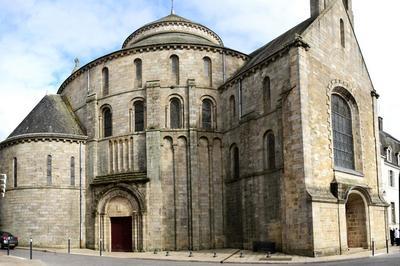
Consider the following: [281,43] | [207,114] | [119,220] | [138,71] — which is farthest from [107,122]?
[281,43]

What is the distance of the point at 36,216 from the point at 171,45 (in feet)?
51.2

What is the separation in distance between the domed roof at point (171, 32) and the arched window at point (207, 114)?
6064mm

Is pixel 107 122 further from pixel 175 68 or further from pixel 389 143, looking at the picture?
pixel 389 143

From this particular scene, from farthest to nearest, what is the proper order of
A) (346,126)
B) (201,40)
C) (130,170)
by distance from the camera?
(201,40) → (130,170) → (346,126)

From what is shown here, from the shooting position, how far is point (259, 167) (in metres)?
29.4

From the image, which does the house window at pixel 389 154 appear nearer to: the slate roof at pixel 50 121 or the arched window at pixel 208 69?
the arched window at pixel 208 69

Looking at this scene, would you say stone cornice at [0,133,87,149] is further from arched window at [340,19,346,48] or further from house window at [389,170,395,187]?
house window at [389,170,395,187]

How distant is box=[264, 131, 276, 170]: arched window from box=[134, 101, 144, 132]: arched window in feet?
32.2

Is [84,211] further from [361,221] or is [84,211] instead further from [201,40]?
[361,221]

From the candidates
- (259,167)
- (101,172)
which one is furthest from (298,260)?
(101,172)

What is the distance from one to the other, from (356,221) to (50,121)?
23.2 metres

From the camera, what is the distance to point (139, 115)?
34969 mm

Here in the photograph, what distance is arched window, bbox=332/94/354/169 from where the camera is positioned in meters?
30.0

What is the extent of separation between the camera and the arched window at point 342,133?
98.3 ft
